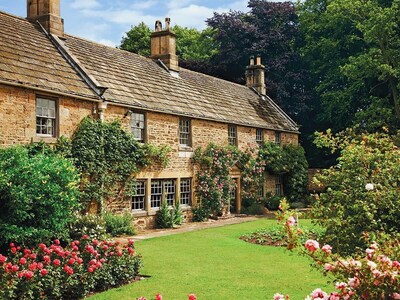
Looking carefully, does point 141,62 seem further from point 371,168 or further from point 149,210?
point 371,168

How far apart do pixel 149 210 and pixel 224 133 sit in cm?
733

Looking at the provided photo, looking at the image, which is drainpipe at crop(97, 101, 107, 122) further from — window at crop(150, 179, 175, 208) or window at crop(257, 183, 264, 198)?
window at crop(257, 183, 264, 198)

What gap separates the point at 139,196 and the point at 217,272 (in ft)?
29.7

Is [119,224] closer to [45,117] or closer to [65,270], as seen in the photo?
[45,117]

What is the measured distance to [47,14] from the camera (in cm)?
1945

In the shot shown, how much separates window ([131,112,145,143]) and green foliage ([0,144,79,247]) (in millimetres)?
7422

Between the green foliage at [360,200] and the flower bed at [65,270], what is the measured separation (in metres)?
4.37

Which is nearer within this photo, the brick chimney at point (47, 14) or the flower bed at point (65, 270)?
the flower bed at point (65, 270)

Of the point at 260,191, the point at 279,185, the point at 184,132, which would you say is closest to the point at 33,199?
the point at 184,132

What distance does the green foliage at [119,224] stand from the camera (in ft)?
54.7

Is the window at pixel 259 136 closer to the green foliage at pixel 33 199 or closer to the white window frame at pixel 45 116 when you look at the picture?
the white window frame at pixel 45 116

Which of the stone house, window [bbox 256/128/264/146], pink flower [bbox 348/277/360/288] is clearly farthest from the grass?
window [bbox 256/128/264/146]

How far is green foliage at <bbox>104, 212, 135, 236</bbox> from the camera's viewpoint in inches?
657

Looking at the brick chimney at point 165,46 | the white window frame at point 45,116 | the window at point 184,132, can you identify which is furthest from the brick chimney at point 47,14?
the brick chimney at point 165,46
